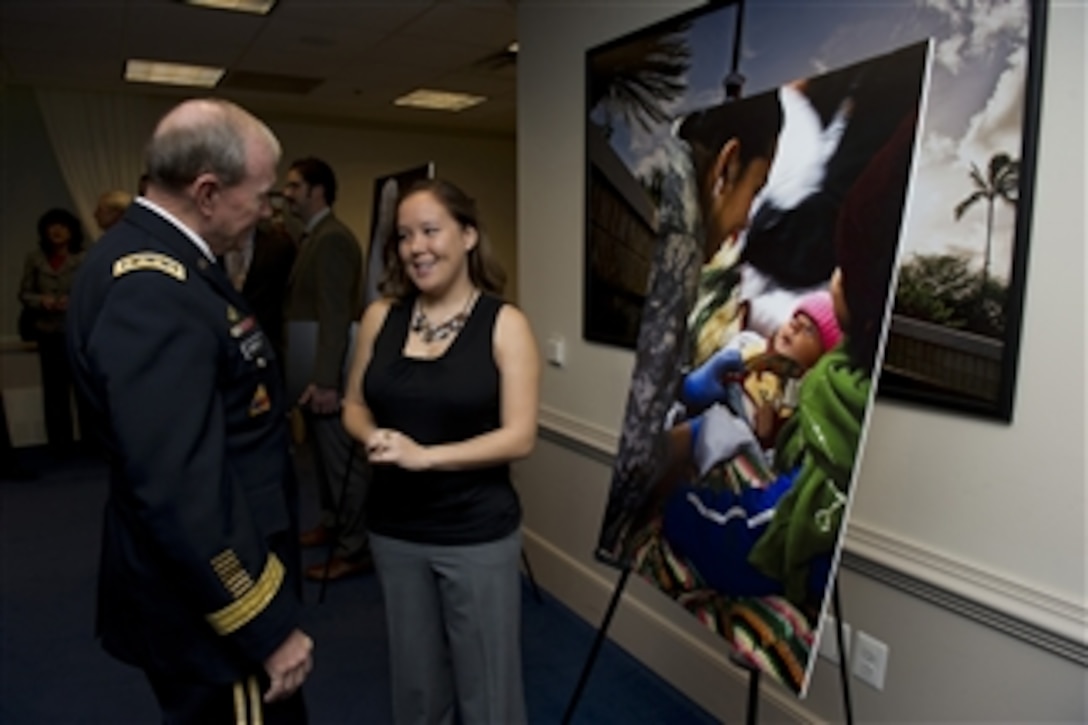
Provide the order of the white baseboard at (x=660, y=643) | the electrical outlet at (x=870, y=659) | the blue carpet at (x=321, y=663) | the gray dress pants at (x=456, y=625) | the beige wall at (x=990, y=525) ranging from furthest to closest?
the blue carpet at (x=321, y=663) → the white baseboard at (x=660, y=643) → the electrical outlet at (x=870, y=659) → the gray dress pants at (x=456, y=625) → the beige wall at (x=990, y=525)

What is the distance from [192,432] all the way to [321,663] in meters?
1.75

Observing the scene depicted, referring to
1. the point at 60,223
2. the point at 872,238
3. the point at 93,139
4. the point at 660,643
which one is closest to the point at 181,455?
the point at 872,238

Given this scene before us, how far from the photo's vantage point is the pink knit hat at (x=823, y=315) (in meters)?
1.20

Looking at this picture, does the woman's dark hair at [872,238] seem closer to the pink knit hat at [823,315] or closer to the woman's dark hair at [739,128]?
the pink knit hat at [823,315]

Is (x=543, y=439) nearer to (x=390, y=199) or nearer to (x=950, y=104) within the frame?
(x=390, y=199)

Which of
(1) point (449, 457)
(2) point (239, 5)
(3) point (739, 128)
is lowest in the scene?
(1) point (449, 457)

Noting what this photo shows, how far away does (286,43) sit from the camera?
4188 millimetres

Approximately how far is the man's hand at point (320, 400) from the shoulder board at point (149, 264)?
179cm

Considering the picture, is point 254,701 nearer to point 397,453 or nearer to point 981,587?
point 397,453

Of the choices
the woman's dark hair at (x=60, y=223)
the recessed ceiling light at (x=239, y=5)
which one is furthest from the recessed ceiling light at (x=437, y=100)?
the woman's dark hair at (x=60, y=223)

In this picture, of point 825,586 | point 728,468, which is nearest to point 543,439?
point 728,468

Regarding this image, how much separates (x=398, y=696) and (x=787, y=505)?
102 centimetres

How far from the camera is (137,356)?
1004 mm

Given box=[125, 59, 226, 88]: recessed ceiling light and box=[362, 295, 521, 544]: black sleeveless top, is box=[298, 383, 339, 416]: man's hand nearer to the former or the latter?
box=[362, 295, 521, 544]: black sleeveless top
